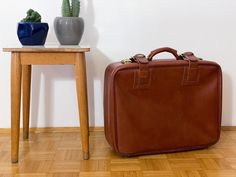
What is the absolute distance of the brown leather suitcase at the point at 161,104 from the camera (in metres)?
1.15

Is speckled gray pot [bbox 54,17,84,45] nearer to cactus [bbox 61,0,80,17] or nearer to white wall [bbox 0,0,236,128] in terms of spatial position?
cactus [bbox 61,0,80,17]

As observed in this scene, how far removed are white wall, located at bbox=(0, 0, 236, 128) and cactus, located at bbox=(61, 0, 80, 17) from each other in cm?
16

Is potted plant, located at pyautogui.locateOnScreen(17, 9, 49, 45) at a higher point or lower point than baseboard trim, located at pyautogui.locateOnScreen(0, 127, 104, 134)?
higher

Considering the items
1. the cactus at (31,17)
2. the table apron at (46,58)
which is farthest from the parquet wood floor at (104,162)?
the cactus at (31,17)

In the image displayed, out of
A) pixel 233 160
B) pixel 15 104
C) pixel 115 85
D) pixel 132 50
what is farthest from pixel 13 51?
pixel 233 160

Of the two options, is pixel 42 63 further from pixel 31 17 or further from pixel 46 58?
pixel 31 17

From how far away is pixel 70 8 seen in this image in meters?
1.28

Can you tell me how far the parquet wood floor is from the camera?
1068 millimetres

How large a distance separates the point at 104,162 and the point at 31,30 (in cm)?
50

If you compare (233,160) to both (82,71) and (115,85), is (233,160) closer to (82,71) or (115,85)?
(115,85)

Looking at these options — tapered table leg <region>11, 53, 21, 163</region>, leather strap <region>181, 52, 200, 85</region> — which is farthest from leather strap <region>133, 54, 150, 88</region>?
tapered table leg <region>11, 53, 21, 163</region>

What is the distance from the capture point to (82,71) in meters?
1.14

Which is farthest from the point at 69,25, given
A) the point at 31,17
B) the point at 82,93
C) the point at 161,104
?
the point at 161,104

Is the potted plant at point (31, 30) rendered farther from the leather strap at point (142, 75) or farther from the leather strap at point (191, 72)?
the leather strap at point (191, 72)
